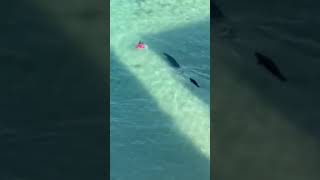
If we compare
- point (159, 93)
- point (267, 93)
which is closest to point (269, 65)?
point (267, 93)

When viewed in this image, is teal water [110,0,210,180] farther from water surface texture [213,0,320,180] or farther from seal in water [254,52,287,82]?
seal in water [254,52,287,82]


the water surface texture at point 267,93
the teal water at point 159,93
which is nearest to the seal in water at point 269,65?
the water surface texture at point 267,93

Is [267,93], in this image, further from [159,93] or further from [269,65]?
[159,93]

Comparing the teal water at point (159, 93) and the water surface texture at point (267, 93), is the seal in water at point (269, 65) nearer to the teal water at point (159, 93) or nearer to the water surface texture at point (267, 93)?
the water surface texture at point (267, 93)

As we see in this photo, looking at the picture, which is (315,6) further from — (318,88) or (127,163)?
(127,163)

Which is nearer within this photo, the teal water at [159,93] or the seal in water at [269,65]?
the teal water at [159,93]

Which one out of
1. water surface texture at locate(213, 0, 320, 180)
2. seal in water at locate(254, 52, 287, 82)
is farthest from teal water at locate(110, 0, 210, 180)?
seal in water at locate(254, 52, 287, 82)

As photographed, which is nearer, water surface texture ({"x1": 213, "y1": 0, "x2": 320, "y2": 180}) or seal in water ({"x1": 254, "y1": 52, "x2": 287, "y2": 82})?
water surface texture ({"x1": 213, "y1": 0, "x2": 320, "y2": 180})
